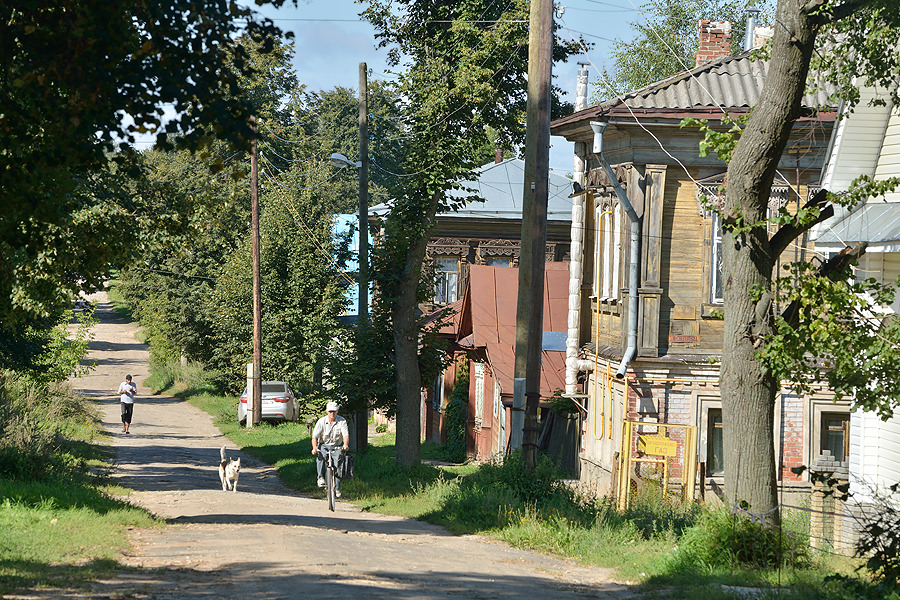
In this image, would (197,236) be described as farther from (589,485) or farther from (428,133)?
(589,485)

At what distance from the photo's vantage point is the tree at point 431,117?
66.8ft

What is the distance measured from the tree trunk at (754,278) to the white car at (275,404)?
26890 millimetres

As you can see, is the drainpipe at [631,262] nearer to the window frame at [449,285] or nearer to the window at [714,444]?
the window at [714,444]

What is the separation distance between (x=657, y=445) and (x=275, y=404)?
20.4 metres

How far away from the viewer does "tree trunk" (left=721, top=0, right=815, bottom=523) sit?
32.6 ft

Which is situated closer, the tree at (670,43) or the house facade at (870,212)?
the house facade at (870,212)

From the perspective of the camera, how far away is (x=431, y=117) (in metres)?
20.6

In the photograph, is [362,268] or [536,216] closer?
[536,216]

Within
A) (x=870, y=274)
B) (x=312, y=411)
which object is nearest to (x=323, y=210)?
(x=312, y=411)

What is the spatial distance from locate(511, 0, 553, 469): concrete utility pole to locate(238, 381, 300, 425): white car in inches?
855

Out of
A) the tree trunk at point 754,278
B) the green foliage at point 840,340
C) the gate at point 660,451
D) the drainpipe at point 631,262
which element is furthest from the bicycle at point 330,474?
the green foliage at point 840,340

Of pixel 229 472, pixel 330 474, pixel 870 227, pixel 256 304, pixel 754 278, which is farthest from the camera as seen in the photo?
pixel 256 304

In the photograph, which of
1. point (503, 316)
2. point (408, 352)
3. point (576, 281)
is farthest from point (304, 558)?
point (503, 316)

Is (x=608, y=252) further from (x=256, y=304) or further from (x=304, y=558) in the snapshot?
(x=256, y=304)
